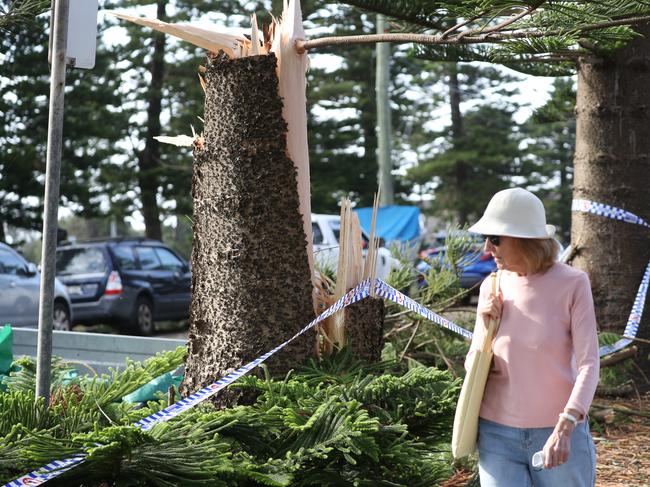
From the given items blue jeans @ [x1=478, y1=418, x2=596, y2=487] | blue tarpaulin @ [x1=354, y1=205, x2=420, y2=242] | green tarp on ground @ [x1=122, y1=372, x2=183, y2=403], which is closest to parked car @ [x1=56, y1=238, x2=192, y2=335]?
blue tarpaulin @ [x1=354, y1=205, x2=420, y2=242]

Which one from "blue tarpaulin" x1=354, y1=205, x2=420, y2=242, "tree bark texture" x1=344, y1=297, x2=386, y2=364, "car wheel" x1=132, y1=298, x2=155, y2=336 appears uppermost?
"blue tarpaulin" x1=354, y1=205, x2=420, y2=242

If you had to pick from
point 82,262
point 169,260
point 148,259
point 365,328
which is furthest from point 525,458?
point 169,260

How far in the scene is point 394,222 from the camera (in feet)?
79.6

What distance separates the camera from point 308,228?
4828 mm

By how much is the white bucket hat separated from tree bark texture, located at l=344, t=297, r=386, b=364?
1622 millimetres

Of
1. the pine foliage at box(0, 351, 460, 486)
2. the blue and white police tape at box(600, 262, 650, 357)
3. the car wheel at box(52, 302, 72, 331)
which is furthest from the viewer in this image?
the car wheel at box(52, 302, 72, 331)

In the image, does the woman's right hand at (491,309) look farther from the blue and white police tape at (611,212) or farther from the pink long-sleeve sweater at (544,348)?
the blue and white police tape at (611,212)

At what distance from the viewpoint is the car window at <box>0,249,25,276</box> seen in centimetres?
1351

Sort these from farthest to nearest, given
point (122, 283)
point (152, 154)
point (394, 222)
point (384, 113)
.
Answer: point (152, 154), point (394, 222), point (384, 113), point (122, 283)

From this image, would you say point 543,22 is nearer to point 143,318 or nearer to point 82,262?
point 82,262

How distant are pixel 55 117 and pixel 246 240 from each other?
1.03 meters

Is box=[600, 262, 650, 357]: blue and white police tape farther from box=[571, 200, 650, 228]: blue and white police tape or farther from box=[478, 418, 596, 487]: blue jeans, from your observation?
box=[478, 418, 596, 487]: blue jeans

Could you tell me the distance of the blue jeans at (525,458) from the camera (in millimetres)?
3201

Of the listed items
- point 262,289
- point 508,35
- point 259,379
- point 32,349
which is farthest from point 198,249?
point 32,349
